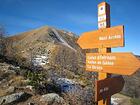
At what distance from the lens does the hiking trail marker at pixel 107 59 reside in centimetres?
376

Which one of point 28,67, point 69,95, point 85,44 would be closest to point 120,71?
point 85,44

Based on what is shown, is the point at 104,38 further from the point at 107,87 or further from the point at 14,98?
the point at 14,98

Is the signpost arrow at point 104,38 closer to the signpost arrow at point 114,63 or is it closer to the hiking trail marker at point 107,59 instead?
the hiking trail marker at point 107,59

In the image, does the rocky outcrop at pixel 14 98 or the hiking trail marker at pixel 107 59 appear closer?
the hiking trail marker at pixel 107 59

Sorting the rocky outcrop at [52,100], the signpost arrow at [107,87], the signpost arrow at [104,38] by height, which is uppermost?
the signpost arrow at [104,38]

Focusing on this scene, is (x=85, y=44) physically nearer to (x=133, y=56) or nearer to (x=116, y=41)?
(x=116, y=41)

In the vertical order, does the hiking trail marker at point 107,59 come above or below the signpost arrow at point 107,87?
above

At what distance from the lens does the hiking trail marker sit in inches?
148

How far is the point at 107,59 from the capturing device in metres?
4.17

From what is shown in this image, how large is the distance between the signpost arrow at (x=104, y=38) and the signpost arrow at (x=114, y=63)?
0.76ft

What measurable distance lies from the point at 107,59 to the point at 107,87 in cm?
59

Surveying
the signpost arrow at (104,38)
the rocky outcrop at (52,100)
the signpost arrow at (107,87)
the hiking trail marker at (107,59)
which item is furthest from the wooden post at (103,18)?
the rocky outcrop at (52,100)

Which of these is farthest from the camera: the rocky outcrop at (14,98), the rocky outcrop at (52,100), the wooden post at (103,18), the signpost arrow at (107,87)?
the rocky outcrop at (52,100)

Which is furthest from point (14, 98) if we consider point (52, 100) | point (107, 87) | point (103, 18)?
point (103, 18)
